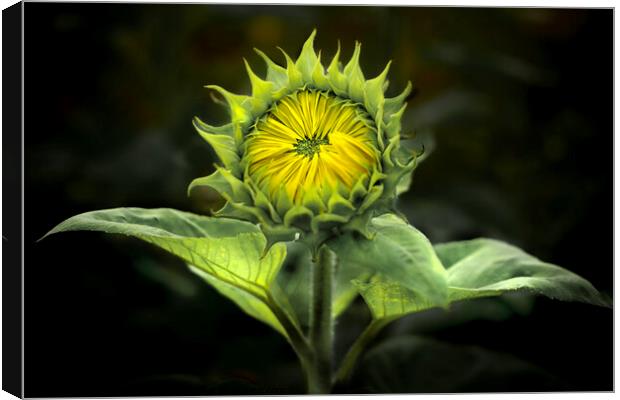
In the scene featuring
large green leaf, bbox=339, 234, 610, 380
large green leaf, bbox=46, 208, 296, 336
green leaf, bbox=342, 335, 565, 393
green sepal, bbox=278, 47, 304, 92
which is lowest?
green leaf, bbox=342, 335, 565, 393

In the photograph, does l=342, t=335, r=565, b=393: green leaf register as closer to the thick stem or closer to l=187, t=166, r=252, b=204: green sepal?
the thick stem

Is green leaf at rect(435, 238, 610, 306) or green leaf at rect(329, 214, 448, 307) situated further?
green leaf at rect(435, 238, 610, 306)

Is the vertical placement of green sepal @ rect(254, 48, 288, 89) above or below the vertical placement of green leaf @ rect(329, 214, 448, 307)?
above

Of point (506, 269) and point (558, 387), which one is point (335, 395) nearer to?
point (506, 269)

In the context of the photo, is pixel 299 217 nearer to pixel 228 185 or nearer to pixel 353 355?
pixel 228 185

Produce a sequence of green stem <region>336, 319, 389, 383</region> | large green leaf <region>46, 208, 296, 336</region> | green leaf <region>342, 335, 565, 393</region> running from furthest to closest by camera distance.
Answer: green leaf <region>342, 335, 565, 393</region> < green stem <region>336, 319, 389, 383</region> < large green leaf <region>46, 208, 296, 336</region>

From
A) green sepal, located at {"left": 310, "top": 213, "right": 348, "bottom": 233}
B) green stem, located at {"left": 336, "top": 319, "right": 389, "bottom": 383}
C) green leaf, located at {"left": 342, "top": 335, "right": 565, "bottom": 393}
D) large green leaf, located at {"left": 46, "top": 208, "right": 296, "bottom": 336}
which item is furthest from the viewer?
green leaf, located at {"left": 342, "top": 335, "right": 565, "bottom": 393}

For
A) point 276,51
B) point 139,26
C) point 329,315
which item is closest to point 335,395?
point 329,315

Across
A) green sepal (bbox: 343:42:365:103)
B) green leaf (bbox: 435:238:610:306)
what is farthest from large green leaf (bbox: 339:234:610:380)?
green sepal (bbox: 343:42:365:103)
